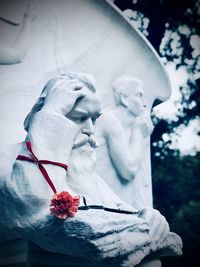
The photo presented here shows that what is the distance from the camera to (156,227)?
277cm

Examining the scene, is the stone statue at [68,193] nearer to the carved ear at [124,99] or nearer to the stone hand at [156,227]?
the stone hand at [156,227]

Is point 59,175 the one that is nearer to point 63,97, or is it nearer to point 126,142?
point 63,97

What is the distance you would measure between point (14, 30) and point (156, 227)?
2.27m

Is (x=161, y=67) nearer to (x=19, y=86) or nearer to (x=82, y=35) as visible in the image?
(x=82, y=35)

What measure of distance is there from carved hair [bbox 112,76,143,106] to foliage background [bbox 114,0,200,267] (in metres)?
2.89

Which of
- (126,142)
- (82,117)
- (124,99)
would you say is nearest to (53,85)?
(82,117)

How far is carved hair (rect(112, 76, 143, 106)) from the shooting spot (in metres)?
4.36

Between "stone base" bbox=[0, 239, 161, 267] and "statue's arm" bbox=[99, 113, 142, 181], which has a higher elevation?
"stone base" bbox=[0, 239, 161, 267]

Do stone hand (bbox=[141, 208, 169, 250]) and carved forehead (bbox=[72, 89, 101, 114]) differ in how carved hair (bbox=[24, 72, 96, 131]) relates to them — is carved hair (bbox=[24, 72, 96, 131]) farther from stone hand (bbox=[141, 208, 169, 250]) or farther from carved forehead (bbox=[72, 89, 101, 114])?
stone hand (bbox=[141, 208, 169, 250])

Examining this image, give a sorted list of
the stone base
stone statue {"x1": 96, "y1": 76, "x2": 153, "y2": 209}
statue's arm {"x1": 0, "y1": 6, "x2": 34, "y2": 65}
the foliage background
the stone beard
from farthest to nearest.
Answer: the foliage background, stone statue {"x1": 96, "y1": 76, "x2": 153, "y2": 209}, statue's arm {"x1": 0, "y1": 6, "x2": 34, "y2": 65}, the stone beard, the stone base

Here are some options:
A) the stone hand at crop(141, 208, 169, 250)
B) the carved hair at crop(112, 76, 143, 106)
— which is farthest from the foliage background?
the stone hand at crop(141, 208, 169, 250)

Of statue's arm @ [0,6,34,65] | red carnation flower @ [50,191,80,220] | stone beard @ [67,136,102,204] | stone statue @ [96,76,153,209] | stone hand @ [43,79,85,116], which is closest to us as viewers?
red carnation flower @ [50,191,80,220]

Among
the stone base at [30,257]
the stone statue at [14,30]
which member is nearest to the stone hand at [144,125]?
the stone statue at [14,30]

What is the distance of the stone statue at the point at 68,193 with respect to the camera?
7.42ft
